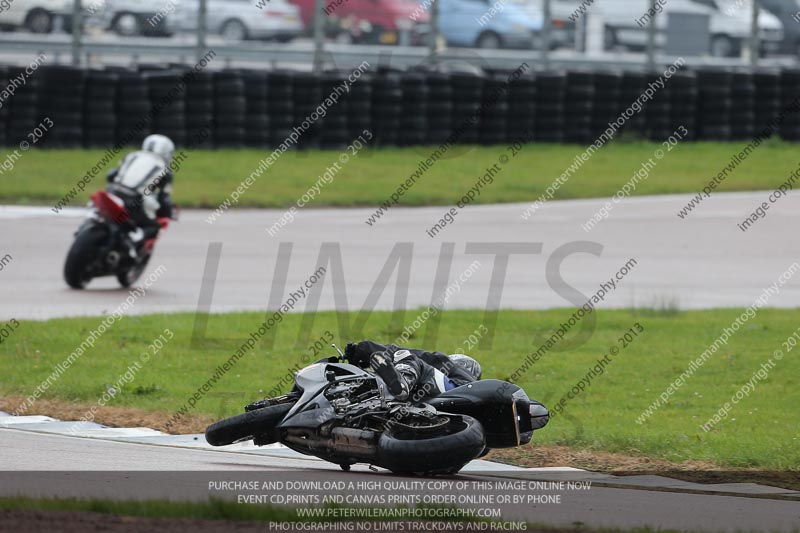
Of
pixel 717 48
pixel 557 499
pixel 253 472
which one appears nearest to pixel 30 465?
pixel 253 472

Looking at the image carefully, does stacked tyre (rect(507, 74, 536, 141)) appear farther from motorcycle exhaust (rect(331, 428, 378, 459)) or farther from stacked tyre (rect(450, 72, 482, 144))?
motorcycle exhaust (rect(331, 428, 378, 459))

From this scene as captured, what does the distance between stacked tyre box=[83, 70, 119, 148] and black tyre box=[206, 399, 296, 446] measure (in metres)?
15.1

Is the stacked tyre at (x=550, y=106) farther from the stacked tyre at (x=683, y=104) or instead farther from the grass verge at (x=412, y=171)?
the stacked tyre at (x=683, y=104)

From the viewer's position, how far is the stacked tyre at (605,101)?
24812 mm

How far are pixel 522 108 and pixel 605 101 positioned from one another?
5.20 ft

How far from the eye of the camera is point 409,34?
88.8ft

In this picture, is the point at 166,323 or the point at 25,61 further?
the point at 25,61

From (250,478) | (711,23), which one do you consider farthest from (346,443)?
(711,23)

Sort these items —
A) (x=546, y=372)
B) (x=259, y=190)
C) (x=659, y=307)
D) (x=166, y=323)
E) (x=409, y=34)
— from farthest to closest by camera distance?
(x=409, y=34)
(x=259, y=190)
(x=659, y=307)
(x=166, y=323)
(x=546, y=372)

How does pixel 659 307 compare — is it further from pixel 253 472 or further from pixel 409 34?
pixel 409 34

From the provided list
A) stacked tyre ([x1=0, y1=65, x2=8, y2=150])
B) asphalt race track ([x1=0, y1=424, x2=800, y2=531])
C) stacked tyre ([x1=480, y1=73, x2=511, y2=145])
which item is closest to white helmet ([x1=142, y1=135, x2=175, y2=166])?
asphalt race track ([x1=0, y1=424, x2=800, y2=531])

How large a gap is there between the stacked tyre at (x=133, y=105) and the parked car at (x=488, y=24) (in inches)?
273

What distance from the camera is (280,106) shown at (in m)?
23.1

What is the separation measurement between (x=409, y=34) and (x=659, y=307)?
538 inches
